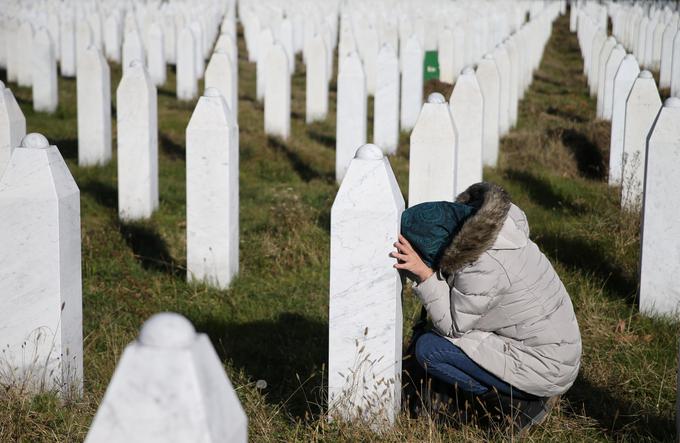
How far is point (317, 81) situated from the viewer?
486 inches

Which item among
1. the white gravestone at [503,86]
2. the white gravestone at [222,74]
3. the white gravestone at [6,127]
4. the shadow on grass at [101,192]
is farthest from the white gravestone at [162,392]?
the white gravestone at [503,86]

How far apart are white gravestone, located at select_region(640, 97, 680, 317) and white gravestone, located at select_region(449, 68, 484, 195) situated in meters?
2.08

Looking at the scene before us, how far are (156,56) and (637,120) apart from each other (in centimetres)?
901

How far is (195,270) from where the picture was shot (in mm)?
6277

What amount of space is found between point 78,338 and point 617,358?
264cm

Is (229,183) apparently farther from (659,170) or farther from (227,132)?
(659,170)

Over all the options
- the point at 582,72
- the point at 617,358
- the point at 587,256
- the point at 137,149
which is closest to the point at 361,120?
the point at 137,149

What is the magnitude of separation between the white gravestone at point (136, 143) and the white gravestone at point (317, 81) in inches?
189

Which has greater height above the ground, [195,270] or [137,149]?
[137,149]

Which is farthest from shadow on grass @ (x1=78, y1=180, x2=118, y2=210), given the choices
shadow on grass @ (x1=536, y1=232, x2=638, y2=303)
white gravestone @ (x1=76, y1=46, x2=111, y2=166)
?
shadow on grass @ (x1=536, y1=232, x2=638, y2=303)

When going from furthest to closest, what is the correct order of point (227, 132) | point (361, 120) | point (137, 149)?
point (361, 120)
point (137, 149)
point (227, 132)

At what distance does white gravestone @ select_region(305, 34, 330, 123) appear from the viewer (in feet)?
40.0

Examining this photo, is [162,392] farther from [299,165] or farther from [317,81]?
[317,81]

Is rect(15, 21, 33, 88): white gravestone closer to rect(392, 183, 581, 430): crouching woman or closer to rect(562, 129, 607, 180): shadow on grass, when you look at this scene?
rect(562, 129, 607, 180): shadow on grass
